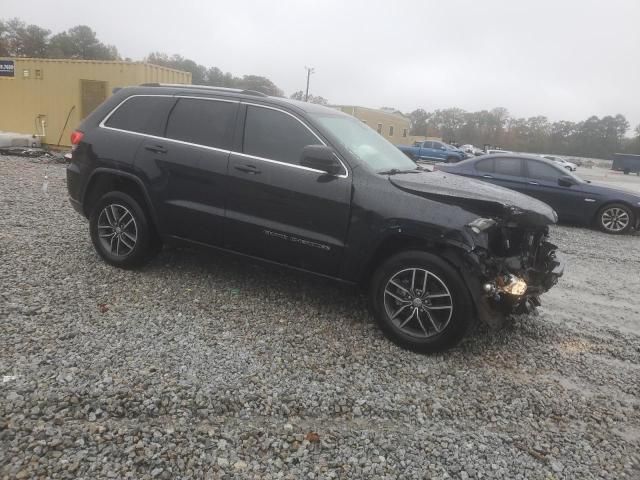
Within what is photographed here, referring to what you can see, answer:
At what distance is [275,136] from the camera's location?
3951 millimetres

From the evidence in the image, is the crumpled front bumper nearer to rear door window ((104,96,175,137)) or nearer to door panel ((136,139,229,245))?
door panel ((136,139,229,245))

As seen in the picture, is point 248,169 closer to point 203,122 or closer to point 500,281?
point 203,122

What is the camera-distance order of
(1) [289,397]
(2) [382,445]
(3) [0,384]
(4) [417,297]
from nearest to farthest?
(2) [382,445]
(3) [0,384]
(1) [289,397]
(4) [417,297]

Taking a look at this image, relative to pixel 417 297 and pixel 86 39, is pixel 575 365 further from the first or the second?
pixel 86 39

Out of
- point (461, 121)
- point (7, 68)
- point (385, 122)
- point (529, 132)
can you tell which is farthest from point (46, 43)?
point (529, 132)

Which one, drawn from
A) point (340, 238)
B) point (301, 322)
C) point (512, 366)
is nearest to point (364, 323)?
point (301, 322)

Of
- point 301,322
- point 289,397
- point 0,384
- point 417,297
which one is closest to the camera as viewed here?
point 0,384

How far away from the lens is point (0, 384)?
267 cm

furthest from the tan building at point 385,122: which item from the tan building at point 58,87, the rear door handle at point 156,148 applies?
the rear door handle at point 156,148

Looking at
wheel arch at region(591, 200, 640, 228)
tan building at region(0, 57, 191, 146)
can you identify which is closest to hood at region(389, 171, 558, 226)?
wheel arch at region(591, 200, 640, 228)

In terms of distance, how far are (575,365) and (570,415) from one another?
768 mm

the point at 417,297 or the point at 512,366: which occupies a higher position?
the point at 417,297

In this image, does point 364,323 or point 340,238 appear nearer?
point 340,238

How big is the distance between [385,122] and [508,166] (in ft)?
128
